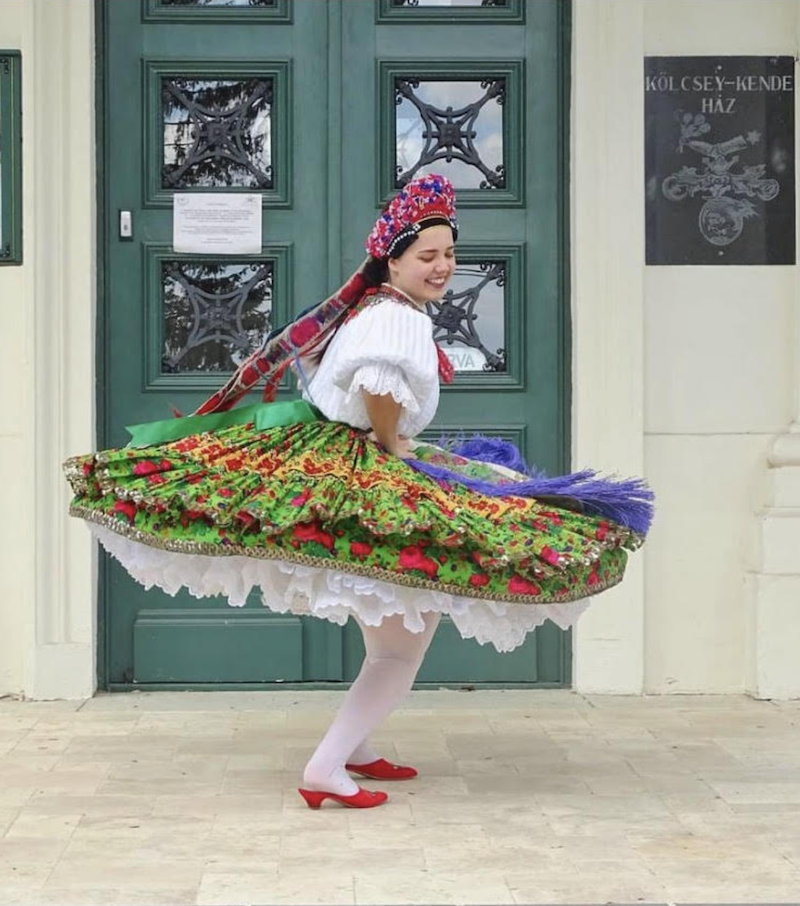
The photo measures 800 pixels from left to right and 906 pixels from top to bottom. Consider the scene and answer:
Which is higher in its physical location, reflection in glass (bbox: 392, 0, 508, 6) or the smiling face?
reflection in glass (bbox: 392, 0, 508, 6)

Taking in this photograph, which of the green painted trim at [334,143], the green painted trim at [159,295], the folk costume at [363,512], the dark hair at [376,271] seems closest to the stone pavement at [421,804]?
the folk costume at [363,512]

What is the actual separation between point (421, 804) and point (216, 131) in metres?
2.97

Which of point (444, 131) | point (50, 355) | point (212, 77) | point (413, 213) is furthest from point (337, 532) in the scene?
point (212, 77)

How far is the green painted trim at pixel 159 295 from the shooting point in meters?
6.05

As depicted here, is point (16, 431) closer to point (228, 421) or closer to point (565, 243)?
point (228, 421)

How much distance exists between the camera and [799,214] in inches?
238

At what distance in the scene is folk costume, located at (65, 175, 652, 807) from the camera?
395 cm

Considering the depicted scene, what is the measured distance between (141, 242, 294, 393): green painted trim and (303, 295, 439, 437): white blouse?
1.82 metres

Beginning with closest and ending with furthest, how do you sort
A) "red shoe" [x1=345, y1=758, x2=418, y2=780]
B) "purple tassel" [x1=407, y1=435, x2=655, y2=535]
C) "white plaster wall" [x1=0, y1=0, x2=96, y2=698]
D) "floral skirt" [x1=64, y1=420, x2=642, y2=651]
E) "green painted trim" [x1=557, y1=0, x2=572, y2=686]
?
1. "floral skirt" [x1=64, y1=420, x2=642, y2=651]
2. "purple tassel" [x1=407, y1=435, x2=655, y2=535]
3. "red shoe" [x1=345, y1=758, x2=418, y2=780]
4. "white plaster wall" [x1=0, y1=0, x2=96, y2=698]
5. "green painted trim" [x1=557, y1=0, x2=572, y2=686]

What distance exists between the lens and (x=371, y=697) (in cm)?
425

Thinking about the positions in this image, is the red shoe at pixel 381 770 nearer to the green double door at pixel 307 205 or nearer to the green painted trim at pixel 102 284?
the green double door at pixel 307 205

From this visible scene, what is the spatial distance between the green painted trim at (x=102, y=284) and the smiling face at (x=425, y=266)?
6.94 ft

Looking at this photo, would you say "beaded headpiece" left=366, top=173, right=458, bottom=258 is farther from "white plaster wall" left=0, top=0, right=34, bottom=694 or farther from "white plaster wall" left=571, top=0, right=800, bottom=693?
"white plaster wall" left=0, top=0, right=34, bottom=694

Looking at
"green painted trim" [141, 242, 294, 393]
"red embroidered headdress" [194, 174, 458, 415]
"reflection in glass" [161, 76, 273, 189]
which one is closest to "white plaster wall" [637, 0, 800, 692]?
"green painted trim" [141, 242, 294, 393]
